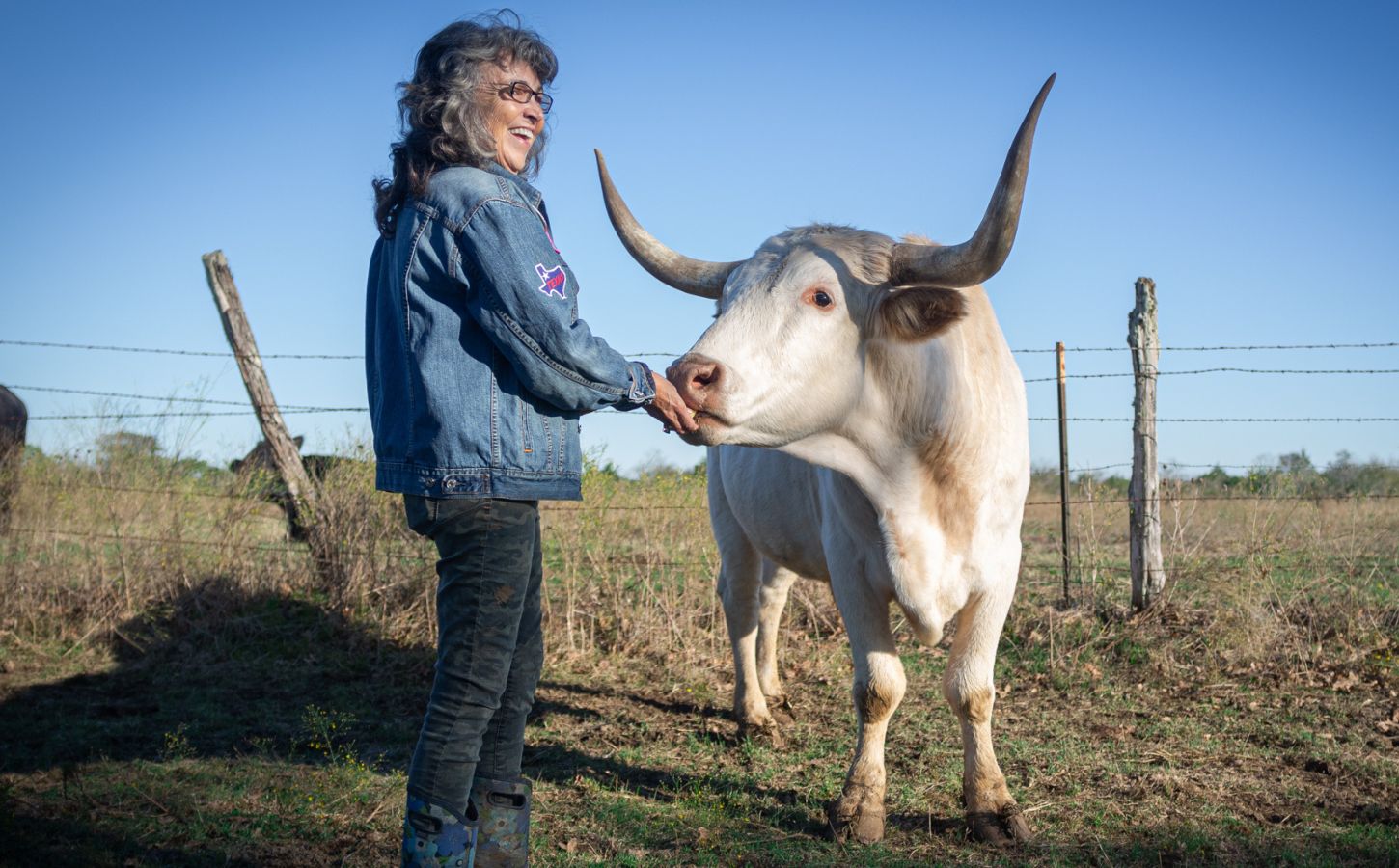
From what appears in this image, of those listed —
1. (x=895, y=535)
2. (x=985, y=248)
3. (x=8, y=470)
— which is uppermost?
(x=985, y=248)

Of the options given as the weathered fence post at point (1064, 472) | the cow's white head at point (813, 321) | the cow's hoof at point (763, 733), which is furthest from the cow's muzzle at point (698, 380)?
the weathered fence post at point (1064, 472)

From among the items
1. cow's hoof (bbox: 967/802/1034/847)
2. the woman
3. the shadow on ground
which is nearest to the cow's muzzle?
the woman

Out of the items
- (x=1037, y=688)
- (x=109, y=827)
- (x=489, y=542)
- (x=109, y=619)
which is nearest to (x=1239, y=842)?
(x=1037, y=688)

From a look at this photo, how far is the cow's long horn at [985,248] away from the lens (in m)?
2.84

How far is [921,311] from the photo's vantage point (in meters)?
3.40

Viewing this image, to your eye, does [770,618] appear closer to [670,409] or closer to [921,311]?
[921,311]

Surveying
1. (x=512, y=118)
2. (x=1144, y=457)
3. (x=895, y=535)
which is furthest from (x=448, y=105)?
(x=1144, y=457)

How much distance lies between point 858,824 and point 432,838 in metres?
1.77

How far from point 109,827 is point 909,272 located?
11.2 ft

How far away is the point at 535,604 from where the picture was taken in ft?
9.52

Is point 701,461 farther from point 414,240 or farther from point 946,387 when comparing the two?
point 414,240

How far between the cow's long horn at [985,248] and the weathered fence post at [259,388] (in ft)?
18.5

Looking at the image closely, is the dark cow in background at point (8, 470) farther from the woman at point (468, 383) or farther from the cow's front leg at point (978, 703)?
the cow's front leg at point (978, 703)

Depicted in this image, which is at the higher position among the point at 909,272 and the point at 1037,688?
the point at 909,272
